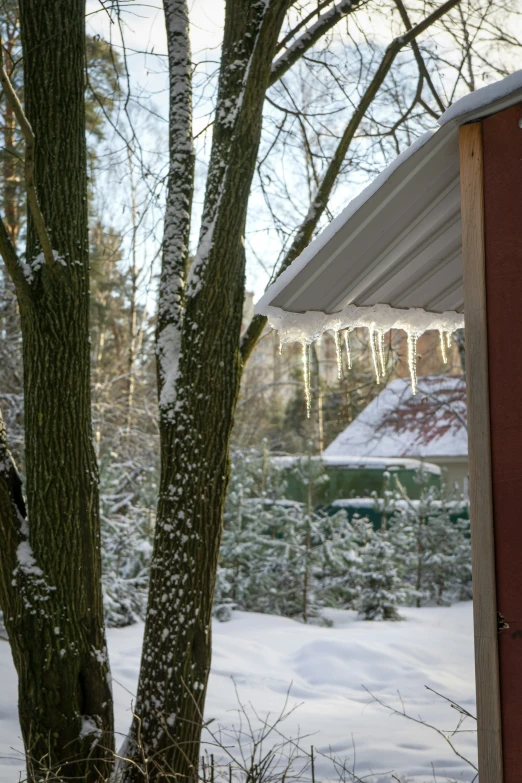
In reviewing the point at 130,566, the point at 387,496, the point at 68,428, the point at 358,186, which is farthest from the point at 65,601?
the point at 387,496

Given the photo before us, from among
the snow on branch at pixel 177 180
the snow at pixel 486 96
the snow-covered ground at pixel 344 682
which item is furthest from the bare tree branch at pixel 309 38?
the snow-covered ground at pixel 344 682

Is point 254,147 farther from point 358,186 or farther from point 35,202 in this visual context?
point 358,186

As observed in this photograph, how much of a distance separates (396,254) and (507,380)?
1165mm

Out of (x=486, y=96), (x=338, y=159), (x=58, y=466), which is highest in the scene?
(x=338, y=159)

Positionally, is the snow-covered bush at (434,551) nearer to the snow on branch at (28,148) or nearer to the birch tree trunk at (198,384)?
the birch tree trunk at (198,384)

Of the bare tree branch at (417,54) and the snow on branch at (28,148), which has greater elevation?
the bare tree branch at (417,54)

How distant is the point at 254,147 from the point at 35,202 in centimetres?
142

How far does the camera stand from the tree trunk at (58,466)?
369cm

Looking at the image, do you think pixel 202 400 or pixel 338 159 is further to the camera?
pixel 338 159

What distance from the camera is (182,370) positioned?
4.18m

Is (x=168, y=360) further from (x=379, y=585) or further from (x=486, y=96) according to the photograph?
(x=379, y=585)

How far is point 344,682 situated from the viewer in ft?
26.0

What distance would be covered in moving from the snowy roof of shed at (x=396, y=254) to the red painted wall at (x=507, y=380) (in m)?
0.16

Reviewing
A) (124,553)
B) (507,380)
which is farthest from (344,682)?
(507,380)
